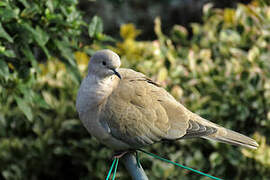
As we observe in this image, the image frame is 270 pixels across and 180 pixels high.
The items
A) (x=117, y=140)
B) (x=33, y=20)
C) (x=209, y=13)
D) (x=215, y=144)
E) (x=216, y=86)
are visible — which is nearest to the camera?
(x=117, y=140)

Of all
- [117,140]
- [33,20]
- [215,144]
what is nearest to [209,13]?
[215,144]

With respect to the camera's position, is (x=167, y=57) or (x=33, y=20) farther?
(x=167, y=57)

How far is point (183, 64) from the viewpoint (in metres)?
4.24

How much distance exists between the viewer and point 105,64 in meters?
2.04

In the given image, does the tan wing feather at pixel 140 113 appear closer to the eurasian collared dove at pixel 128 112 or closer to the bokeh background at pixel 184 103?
the eurasian collared dove at pixel 128 112

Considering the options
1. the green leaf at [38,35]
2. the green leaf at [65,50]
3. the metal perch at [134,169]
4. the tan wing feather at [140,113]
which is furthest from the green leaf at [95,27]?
the metal perch at [134,169]

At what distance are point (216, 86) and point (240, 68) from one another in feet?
1.01

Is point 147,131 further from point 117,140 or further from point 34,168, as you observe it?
point 34,168

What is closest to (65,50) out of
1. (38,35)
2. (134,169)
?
(38,35)

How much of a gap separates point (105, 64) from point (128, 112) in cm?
33

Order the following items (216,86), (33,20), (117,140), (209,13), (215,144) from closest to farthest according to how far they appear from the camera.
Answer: (117,140) < (33,20) < (215,144) < (216,86) < (209,13)

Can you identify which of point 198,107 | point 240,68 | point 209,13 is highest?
point 209,13

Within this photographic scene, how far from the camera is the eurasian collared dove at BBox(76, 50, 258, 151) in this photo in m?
2.10

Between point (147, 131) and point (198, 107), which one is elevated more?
point (147, 131)
